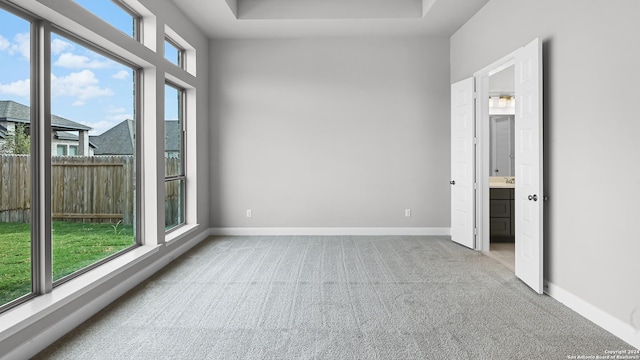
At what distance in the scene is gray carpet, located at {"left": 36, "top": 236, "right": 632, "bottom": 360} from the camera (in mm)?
2275

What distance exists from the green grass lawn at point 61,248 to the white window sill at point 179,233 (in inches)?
21.1

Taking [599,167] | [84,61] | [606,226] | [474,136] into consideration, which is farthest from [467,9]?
[84,61]

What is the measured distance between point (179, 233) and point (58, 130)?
213 centimetres

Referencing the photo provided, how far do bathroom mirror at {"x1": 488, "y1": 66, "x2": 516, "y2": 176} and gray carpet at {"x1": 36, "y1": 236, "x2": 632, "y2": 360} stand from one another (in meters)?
3.53

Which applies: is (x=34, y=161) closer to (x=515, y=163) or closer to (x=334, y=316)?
(x=334, y=316)

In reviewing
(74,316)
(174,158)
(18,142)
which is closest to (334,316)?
(74,316)

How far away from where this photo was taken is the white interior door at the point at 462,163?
191 inches

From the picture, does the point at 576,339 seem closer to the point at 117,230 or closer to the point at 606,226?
the point at 606,226

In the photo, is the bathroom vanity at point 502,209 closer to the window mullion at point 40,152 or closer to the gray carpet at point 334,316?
the gray carpet at point 334,316

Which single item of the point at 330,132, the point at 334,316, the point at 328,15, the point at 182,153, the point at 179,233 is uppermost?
the point at 328,15

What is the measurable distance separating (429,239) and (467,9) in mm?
3115

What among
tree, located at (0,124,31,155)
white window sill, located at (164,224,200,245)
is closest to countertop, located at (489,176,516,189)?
white window sill, located at (164,224,200,245)

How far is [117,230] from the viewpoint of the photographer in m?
3.56

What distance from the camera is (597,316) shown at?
104 inches
